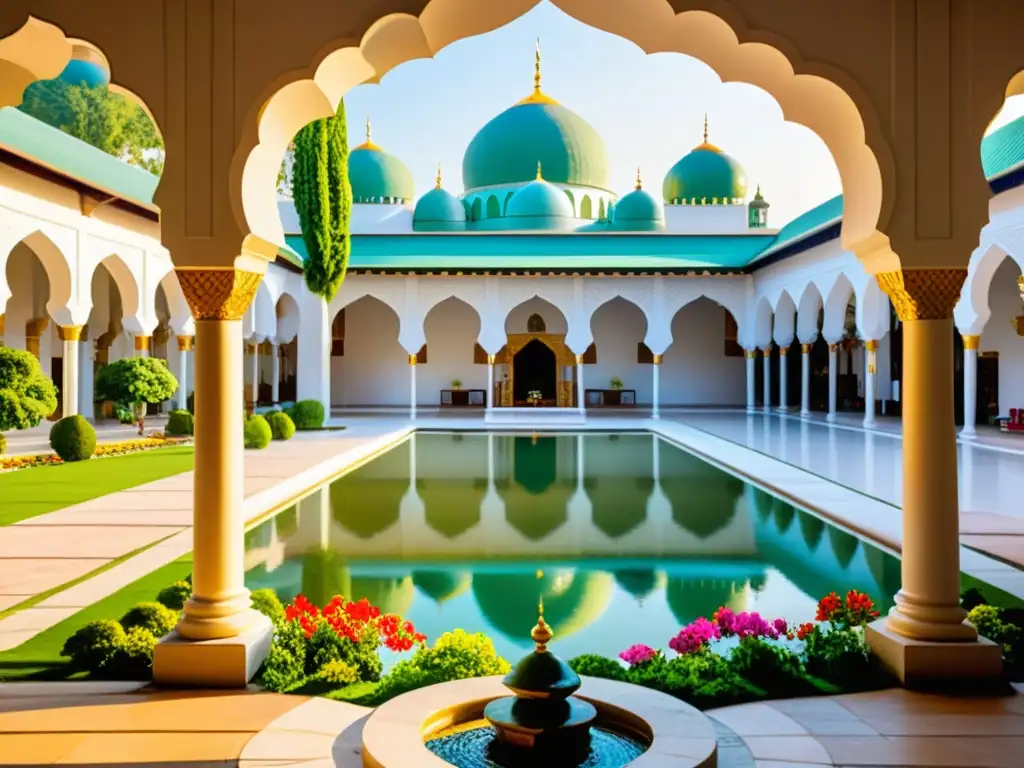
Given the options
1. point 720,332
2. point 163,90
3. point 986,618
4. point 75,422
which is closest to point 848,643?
point 986,618

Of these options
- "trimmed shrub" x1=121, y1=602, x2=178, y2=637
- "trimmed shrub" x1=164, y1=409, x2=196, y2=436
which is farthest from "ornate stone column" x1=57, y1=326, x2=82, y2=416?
"trimmed shrub" x1=121, y1=602, x2=178, y2=637

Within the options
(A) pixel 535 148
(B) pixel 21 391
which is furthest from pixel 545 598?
(A) pixel 535 148

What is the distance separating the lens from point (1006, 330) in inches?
866

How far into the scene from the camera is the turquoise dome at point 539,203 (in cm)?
3288

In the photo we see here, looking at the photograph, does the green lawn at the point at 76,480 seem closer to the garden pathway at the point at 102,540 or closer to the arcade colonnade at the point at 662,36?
the garden pathway at the point at 102,540

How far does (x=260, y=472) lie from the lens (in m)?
13.9

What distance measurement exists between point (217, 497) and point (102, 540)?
13.9 ft

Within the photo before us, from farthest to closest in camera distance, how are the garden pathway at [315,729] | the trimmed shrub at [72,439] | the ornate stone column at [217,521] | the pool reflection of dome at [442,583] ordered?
the trimmed shrub at [72,439] → the pool reflection of dome at [442,583] → the ornate stone column at [217,521] → the garden pathway at [315,729]

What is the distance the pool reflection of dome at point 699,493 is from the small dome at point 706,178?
2102cm

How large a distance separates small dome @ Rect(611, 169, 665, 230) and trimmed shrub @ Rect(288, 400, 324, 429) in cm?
1562

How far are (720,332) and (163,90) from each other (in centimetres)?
2759

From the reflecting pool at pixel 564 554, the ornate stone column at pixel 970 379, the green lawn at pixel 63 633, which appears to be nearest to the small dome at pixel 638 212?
the ornate stone column at pixel 970 379

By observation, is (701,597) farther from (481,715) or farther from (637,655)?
(481,715)

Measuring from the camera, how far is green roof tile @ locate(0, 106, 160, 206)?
50.8ft
